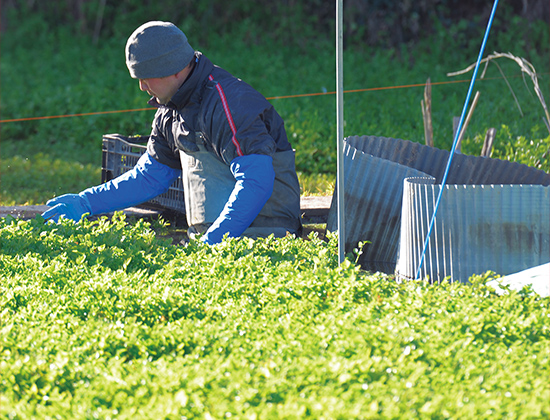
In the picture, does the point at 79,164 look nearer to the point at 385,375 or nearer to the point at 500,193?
the point at 500,193

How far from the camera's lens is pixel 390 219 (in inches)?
154

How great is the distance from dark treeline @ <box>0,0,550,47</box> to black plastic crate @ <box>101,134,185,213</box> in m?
8.87

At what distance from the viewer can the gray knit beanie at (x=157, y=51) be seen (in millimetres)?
3850

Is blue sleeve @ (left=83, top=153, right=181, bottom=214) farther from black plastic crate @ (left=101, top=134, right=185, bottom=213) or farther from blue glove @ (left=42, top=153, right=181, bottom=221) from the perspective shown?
black plastic crate @ (left=101, top=134, right=185, bottom=213)

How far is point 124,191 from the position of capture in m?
4.50

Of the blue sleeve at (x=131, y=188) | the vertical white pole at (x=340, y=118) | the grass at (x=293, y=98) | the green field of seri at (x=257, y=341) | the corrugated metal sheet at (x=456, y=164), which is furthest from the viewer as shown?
the grass at (x=293, y=98)

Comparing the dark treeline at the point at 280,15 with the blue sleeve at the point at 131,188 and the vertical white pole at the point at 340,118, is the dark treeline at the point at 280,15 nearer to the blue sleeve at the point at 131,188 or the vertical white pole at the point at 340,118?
the blue sleeve at the point at 131,188

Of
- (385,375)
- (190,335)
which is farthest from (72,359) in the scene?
(385,375)

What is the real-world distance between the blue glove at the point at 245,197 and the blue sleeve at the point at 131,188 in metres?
0.88

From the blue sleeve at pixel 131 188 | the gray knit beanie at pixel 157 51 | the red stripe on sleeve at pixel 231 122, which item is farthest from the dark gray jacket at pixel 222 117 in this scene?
the blue sleeve at pixel 131 188


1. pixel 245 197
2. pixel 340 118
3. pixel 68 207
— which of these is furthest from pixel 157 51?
pixel 340 118

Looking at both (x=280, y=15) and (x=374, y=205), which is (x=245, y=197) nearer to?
(x=374, y=205)

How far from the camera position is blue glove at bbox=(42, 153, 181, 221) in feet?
14.5

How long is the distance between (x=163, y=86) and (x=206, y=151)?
1.43 ft
